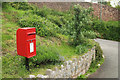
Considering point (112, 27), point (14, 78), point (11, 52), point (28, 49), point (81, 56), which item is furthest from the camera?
point (112, 27)

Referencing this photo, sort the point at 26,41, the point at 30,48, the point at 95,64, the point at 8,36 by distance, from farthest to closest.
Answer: the point at 95,64
the point at 8,36
the point at 30,48
the point at 26,41

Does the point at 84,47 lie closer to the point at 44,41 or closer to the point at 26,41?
the point at 44,41

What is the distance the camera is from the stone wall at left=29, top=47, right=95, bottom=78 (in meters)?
4.97

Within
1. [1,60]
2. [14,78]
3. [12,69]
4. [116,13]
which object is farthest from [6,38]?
[116,13]

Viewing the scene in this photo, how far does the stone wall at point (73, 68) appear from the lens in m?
4.97

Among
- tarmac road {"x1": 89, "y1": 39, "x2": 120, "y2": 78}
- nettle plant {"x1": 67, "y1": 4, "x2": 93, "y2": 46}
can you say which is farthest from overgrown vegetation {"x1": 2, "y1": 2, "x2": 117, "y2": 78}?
tarmac road {"x1": 89, "y1": 39, "x2": 120, "y2": 78}

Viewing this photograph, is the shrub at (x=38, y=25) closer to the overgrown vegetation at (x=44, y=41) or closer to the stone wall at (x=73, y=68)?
the overgrown vegetation at (x=44, y=41)

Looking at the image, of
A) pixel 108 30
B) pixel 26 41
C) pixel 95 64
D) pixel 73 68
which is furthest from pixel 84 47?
pixel 108 30

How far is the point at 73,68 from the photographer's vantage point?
6.40 metres

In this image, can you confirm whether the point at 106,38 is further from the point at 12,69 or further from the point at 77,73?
the point at 12,69

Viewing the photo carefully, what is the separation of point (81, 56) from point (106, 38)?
429 inches

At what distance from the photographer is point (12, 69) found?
4.86 m

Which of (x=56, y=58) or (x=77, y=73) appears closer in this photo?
(x=56, y=58)

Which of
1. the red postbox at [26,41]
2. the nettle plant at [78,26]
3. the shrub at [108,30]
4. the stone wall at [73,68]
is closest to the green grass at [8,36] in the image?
the red postbox at [26,41]
